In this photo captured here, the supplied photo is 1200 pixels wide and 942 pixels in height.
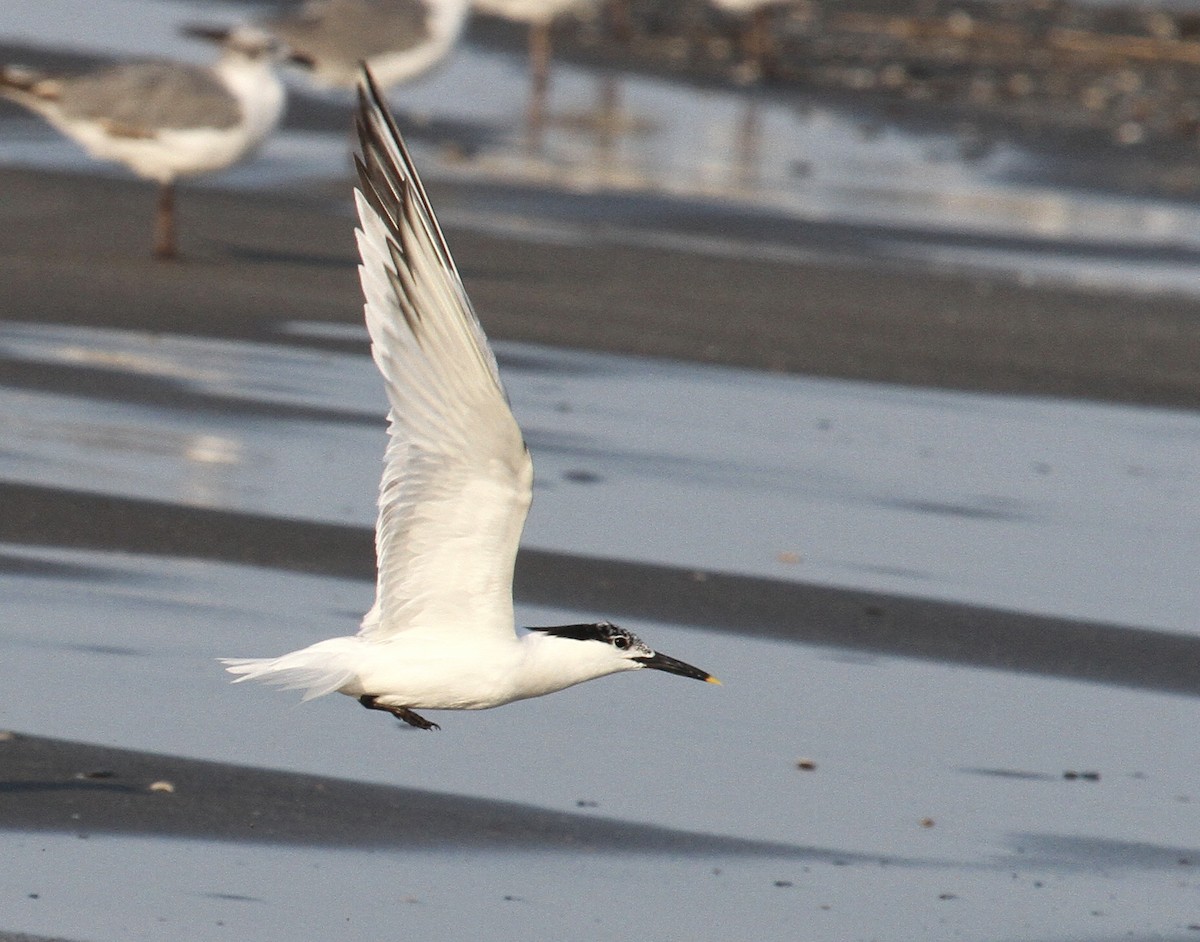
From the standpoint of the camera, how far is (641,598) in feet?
26.6

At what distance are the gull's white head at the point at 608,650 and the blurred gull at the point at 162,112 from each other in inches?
330

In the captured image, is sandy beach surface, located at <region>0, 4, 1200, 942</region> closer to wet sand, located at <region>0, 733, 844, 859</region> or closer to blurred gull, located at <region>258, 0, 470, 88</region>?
wet sand, located at <region>0, 733, 844, 859</region>

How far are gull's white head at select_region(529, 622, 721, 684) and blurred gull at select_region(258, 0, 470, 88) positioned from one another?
12404 mm

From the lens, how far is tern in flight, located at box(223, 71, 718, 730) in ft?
16.5

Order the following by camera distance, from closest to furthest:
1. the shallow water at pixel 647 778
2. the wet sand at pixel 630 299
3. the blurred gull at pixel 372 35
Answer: the shallow water at pixel 647 778
the wet sand at pixel 630 299
the blurred gull at pixel 372 35

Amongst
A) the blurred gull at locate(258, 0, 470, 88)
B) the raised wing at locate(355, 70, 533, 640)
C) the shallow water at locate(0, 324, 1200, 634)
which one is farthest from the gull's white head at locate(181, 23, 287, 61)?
the raised wing at locate(355, 70, 533, 640)

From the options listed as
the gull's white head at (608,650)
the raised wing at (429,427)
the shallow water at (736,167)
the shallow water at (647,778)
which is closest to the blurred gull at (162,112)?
the shallow water at (736,167)

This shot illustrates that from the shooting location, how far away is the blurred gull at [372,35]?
1819 centimetres

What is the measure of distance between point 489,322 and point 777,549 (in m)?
4.09

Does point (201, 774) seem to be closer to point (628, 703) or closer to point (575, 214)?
point (628, 703)

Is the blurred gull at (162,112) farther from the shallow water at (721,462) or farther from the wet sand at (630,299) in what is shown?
the shallow water at (721,462)

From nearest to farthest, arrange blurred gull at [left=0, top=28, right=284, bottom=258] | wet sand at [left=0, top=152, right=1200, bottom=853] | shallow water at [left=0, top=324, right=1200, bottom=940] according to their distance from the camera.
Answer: shallow water at [left=0, top=324, right=1200, bottom=940], wet sand at [left=0, top=152, right=1200, bottom=853], blurred gull at [left=0, top=28, right=284, bottom=258]

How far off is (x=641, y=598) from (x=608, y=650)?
7.69 ft

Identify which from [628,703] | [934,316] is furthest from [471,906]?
[934,316]
